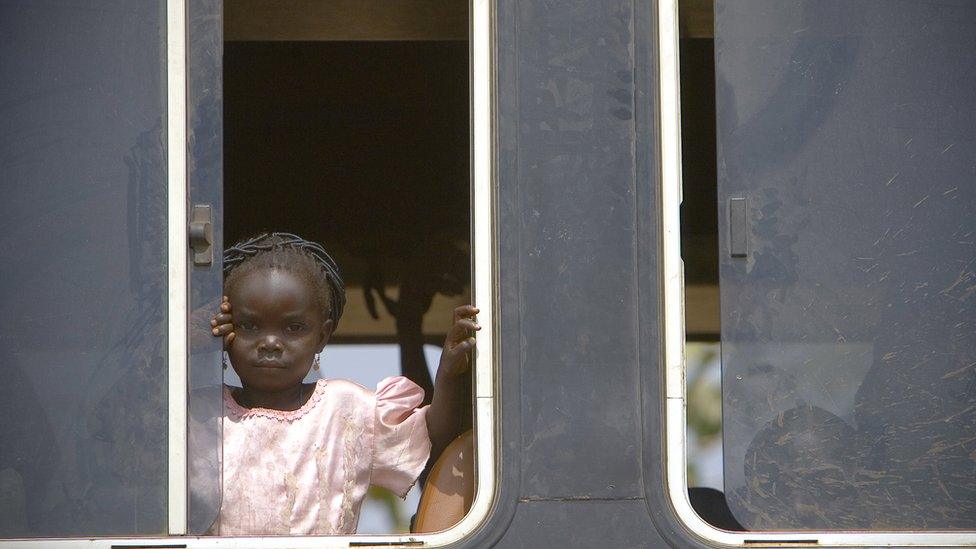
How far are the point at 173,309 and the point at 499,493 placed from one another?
21.2 inches

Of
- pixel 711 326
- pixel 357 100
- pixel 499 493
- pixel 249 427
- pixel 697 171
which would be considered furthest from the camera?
pixel 711 326

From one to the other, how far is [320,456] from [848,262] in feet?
2.88

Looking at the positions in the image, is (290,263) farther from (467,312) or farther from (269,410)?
(467,312)

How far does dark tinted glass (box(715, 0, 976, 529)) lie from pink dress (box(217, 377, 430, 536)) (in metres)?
0.57

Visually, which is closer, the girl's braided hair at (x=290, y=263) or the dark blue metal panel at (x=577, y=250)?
the dark blue metal panel at (x=577, y=250)

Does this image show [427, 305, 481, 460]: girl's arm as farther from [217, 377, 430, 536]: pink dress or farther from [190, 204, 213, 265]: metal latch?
[190, 204, 213, 265]: metal latch

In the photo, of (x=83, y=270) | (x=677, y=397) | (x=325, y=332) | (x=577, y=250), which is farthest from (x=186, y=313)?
(x=677, y=397)

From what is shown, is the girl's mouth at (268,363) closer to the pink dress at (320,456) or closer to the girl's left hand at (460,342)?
the pink dress at (320,456)

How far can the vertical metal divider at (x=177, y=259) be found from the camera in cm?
191

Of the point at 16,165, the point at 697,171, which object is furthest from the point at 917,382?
the point at 16,165

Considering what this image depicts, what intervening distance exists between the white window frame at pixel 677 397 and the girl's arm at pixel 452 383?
288 millimetres

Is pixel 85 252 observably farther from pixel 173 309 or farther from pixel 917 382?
pixel 917 382

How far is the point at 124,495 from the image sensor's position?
75.0 inches

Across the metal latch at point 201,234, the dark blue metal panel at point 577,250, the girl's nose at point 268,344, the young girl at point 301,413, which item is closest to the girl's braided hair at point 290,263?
A: the young girl at point 301,413
